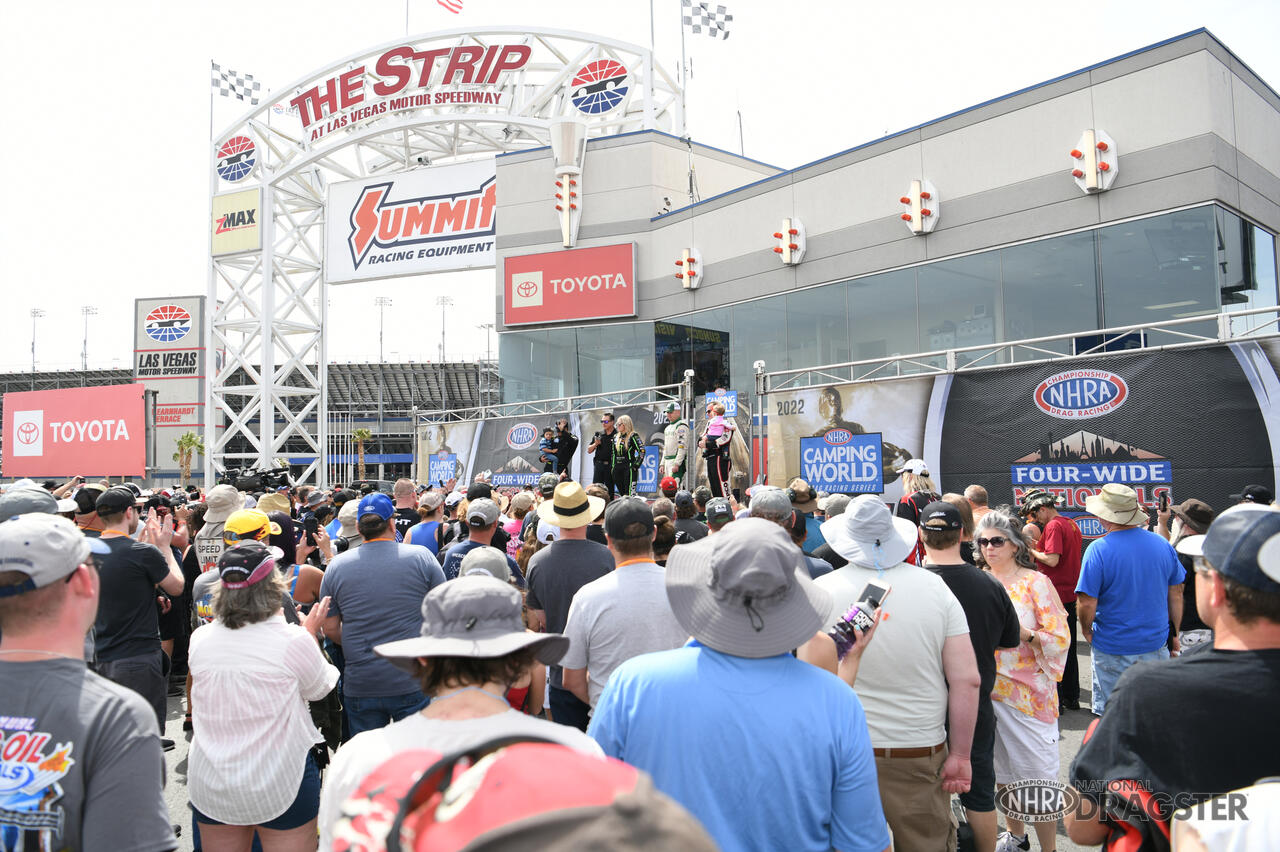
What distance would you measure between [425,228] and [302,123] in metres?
7.24

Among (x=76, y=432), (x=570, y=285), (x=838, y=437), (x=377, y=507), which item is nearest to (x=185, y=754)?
(x=377, y=507)

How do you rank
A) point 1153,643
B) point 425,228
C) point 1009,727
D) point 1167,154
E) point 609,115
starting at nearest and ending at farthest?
point 1009,727 → point 1153,643 → point 1167,154 → point 609,115 → point 425,228

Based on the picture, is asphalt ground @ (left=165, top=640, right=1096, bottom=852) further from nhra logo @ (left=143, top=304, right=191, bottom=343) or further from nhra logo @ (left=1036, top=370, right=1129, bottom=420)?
nhra logo @ (left=143, top=304, right=191, bottom=343)

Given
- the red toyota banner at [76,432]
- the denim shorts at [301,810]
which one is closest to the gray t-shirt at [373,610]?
the denim shorts at [301,810]

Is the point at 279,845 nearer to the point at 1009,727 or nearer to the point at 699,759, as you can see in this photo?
the point at 699,759

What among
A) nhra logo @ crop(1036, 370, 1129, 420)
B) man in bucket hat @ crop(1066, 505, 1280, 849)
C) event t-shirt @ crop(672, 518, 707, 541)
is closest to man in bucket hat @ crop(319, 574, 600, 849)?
man in bucket hat @ crop(1066, 505, 1280, 849)

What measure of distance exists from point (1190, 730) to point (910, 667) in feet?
4.47

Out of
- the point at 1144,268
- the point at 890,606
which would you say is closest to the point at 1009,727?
the point at 890,606

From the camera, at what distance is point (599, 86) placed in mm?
25391

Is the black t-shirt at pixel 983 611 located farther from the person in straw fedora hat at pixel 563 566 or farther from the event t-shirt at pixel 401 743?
the event t-shirt at pixel 401 743

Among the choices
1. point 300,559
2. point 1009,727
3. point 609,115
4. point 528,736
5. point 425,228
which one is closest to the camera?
point 528,736

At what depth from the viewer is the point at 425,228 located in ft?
92.4

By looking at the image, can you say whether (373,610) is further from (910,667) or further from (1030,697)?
(1030,697)

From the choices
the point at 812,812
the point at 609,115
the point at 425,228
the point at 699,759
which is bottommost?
the point at 812,812
